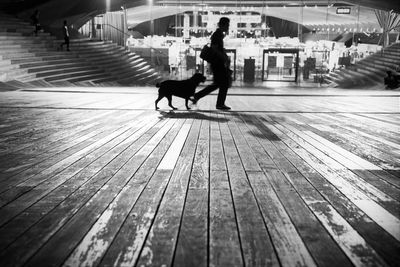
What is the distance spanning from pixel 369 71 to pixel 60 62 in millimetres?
13649

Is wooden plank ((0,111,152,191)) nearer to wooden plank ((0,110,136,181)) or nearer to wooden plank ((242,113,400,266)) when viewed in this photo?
wooden plank ((0,110,136,181))

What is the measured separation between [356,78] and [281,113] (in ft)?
38.5

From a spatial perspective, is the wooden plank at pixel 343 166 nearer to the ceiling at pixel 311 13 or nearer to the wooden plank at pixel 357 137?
the wooden plank at pixel 357 137

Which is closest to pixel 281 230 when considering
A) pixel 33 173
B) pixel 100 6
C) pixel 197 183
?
pixel 197 183

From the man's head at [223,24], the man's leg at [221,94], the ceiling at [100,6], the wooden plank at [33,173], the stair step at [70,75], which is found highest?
the ceiling at [100,6]

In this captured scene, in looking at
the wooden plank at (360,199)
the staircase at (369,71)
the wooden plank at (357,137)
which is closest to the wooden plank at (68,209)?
the wooden plank at (360,199)

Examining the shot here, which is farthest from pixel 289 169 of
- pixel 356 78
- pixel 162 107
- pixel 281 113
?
pixel 356 78

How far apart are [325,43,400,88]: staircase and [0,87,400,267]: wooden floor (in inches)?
460

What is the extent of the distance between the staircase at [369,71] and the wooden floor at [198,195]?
38.4ft

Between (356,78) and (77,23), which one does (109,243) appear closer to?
(356,78)

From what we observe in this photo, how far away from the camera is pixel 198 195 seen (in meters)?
2.38

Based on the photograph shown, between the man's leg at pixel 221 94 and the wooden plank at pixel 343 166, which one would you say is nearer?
the wooden plank at pixel 343 166

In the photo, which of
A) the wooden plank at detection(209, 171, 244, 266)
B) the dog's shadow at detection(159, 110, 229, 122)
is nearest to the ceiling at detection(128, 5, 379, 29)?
the dog's shadow at detection(159, 110, 229, 122)

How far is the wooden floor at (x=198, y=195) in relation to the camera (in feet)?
5.42
